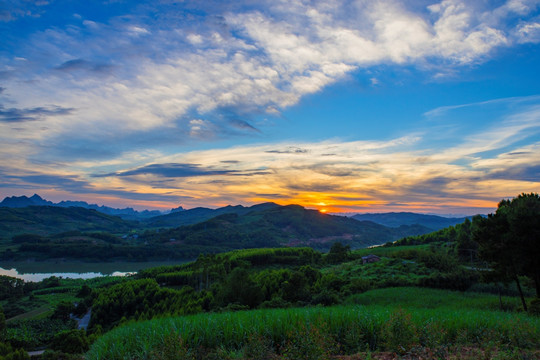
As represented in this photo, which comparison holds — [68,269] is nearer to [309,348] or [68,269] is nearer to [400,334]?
[309,348]

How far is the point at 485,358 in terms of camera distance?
6.01m

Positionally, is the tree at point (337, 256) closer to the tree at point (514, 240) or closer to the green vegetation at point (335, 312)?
the green vegetation at point (335, 312)

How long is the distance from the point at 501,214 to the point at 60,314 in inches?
2622

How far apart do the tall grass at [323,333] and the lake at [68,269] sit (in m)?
115

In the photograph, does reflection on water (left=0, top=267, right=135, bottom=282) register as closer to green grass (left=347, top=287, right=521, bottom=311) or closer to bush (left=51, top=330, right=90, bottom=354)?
bush (left=51, top=330, right=90, bottom=354)

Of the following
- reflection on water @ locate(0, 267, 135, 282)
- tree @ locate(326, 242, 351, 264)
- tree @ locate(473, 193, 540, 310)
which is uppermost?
tree @ locate(473, 193, 540, 310)

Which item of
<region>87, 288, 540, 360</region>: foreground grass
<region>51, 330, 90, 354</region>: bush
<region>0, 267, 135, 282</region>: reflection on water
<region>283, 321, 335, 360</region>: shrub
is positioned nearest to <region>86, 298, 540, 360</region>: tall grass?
<region>87, 288, 540, 360</region>: foreground grass

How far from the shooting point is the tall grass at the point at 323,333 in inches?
256

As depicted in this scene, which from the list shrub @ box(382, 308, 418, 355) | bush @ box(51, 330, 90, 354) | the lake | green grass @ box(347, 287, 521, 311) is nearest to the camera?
shrub @ box(382, 308, 418, 355)

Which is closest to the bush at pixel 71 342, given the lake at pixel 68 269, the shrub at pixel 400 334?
the shrub at pixel 400 334

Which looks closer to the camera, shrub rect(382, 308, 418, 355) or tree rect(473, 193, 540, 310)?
shrub rect(382, 308, 418, 355)

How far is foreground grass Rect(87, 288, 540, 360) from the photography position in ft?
20.0

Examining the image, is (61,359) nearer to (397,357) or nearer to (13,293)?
(397,357)

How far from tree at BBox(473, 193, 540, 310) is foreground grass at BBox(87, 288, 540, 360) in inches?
594
